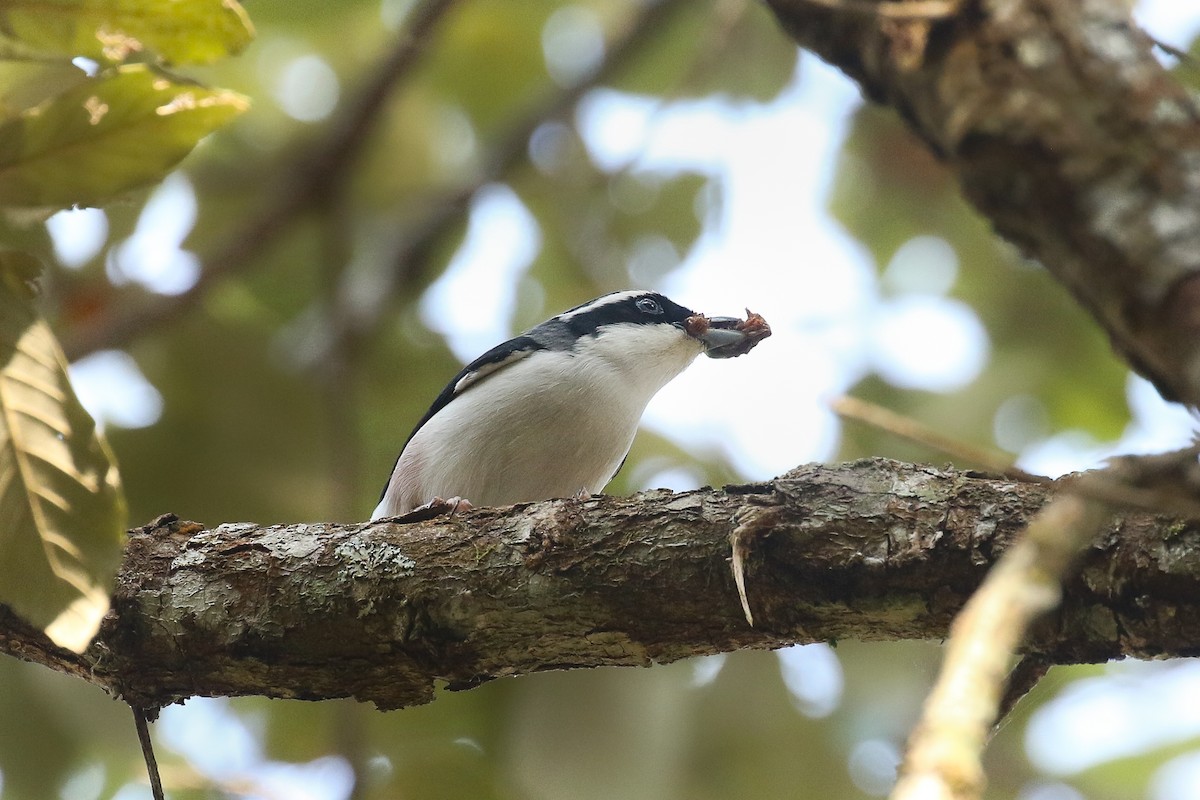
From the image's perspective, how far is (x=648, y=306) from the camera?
662 cm

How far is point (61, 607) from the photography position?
2289 millimetres

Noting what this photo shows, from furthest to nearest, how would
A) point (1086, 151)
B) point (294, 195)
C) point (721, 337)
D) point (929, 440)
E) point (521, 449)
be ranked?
point (294, 195)
point (721, 337)
point (521, 449)
point (929, 440)
point (1086, 151)

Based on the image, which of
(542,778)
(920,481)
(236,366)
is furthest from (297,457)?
(920,481)

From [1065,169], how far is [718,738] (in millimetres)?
3848

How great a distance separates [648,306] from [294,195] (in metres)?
2.24

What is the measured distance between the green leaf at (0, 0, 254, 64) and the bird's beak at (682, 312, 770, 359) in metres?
4.08

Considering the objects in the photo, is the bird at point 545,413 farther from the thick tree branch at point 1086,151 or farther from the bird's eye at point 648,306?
the thick tree branch at point 1086,151

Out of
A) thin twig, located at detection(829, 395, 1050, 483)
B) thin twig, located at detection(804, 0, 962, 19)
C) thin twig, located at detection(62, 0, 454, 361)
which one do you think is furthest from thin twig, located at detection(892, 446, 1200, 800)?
thin twig, located at detection(62, 0, 454, 361)

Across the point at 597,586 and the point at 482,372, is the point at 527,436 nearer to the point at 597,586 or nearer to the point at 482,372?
the point at 482,372

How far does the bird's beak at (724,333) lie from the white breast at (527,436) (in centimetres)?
62

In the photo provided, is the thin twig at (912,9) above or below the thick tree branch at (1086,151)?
above

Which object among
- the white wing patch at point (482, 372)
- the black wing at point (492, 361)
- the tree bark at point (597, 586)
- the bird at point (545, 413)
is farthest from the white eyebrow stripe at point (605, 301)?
the tree bark at point (597, 586)

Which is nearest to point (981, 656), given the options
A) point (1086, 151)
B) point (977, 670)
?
point (977, 670)

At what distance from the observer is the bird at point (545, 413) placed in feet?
17.5
